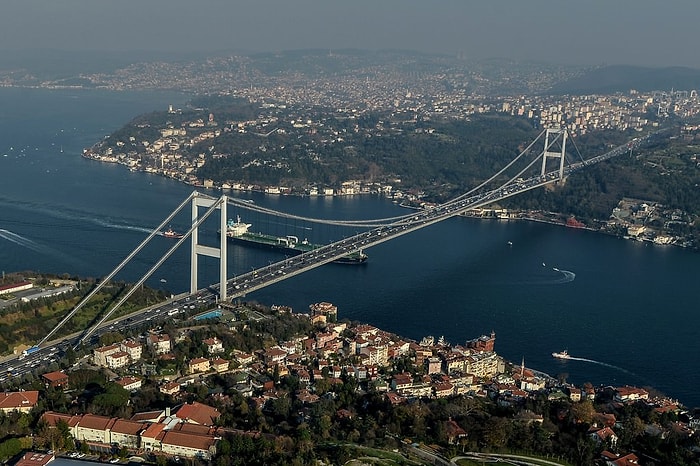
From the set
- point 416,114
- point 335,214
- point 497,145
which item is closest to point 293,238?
point 335,214

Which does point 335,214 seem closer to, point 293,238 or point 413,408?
point 293,238

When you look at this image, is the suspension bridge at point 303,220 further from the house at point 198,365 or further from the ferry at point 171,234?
the house at point 198,365

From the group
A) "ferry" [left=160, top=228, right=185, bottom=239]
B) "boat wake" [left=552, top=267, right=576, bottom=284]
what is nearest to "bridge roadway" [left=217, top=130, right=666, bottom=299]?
"boat wake" [left=552, top=267, right=576, bottom=284]

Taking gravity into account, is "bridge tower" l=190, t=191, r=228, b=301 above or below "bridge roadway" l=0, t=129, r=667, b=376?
above

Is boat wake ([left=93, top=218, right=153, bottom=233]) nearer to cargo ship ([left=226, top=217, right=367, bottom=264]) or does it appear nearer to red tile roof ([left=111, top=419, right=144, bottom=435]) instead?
cargo ship ([left=226, top=217, right=367, bottom=264])

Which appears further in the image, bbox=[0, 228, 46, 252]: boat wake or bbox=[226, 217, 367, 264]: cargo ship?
bbox=[226, 217, 367, 264]: cargo ship

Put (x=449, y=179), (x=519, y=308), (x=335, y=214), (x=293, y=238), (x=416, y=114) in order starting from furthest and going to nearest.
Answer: (x=416, y=114)
(x=449, y=179)
(x=335, y=214)
(x=293, y=238)
(x=519, y=308)
